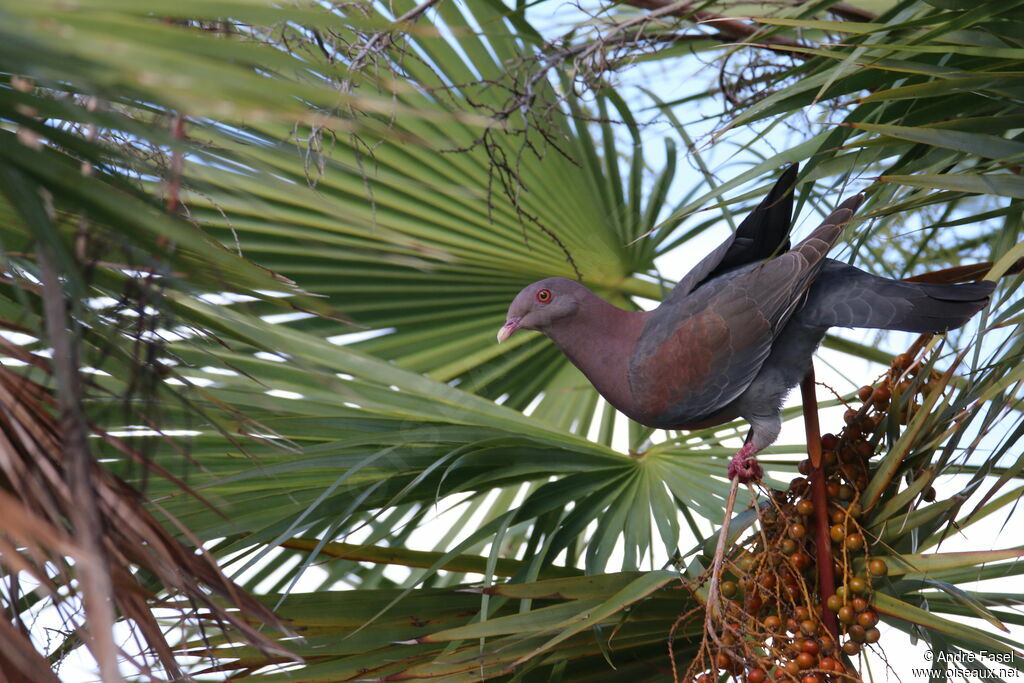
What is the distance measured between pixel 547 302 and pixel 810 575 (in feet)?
2.13

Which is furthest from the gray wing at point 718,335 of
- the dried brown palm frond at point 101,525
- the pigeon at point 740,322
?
the dried brown palm frond at point 101,525

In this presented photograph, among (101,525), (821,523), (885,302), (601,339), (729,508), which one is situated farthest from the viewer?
(601,339)

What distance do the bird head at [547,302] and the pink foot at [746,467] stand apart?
39 centimetres

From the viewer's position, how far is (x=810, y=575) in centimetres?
130

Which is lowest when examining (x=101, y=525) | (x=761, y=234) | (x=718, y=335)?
(x=101, y=525)

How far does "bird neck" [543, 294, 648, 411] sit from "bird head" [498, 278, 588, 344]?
0.01 meters

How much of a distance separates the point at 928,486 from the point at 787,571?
8.5 inches

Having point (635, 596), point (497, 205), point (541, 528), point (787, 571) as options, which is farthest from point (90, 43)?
point (497, 205)

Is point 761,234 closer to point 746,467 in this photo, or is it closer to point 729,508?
point 746,467

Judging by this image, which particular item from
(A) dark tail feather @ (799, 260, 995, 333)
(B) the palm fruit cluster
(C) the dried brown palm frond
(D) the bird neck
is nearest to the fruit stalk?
(B) the palm fruit cluster

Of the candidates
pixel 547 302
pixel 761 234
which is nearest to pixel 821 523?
pixel 761 234

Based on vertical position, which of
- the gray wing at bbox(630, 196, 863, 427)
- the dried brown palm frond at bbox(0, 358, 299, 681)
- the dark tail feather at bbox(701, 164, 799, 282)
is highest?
the dark tail feather at bbox(701, 164, 799, 282)

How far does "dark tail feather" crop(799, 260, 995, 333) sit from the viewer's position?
1.34 m

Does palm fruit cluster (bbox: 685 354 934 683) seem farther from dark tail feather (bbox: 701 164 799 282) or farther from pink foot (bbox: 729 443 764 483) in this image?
dark tail feather (bbox: 701 164 799 282)
